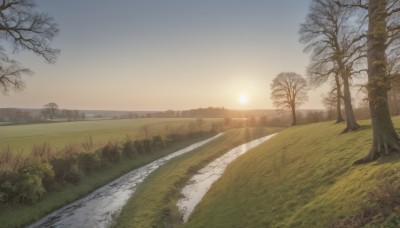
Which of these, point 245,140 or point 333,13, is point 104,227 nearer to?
point 333,13

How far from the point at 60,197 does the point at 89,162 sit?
902cm

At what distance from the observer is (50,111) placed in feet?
511

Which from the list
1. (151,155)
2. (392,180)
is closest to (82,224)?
(392,180)

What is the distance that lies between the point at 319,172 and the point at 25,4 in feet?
71.5

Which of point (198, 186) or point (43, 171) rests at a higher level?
point (43, 171)

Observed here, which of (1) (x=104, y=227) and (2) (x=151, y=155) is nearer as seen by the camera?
(1) (x=104, y=227)

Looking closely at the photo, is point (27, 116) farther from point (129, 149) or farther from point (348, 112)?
point (348, 112)

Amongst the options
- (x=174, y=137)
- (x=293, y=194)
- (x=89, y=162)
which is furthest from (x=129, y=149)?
(x=293, y=194)

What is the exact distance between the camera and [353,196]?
500 inches

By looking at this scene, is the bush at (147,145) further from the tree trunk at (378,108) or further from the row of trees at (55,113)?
the row of trees at (55,113)

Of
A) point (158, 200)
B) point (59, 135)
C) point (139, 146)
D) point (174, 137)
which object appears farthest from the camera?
point (59, 135)

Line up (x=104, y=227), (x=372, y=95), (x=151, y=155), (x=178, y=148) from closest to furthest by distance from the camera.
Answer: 1. (x=372, y=95)
2. (x=104, y=227)
3. (x=151, y=155)
4. (x=178, y=148)

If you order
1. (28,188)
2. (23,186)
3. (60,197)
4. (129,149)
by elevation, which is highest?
(129,149)

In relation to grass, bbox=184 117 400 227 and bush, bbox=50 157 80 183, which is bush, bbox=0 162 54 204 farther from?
grass, bbox=184 117 400 227
